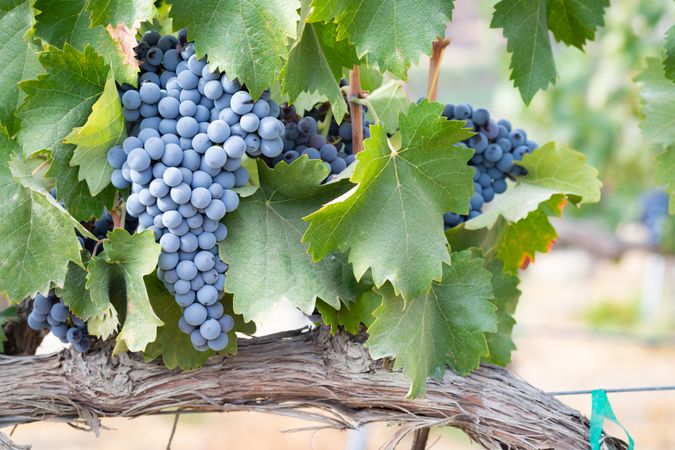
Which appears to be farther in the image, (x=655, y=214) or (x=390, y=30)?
(x=655, y=214)

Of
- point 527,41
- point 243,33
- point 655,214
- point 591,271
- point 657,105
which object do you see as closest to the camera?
point 243,33

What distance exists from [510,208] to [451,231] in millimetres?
74

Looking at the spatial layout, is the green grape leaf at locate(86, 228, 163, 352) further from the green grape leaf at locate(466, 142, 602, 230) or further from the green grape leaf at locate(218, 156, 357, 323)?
the green grape leaf at locate(466, 142, 602, 230)

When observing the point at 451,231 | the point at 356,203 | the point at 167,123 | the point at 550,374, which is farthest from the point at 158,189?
the point at 550,374

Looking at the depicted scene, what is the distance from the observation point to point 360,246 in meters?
0.74

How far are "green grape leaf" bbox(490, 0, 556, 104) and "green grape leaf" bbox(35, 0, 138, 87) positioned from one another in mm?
415

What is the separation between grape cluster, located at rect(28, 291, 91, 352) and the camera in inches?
33.2

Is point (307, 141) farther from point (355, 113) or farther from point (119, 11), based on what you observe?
point (119, 11)

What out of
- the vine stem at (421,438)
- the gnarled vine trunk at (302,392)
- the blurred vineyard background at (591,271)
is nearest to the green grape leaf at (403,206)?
the gnarled vine trunk at (302,392)

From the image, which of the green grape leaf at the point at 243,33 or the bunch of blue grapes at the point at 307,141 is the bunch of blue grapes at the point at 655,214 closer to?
the bunch of blue grapes at the point at 307,141

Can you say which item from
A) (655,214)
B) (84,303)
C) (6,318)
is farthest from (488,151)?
(655,214)

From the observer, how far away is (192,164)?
0.74m

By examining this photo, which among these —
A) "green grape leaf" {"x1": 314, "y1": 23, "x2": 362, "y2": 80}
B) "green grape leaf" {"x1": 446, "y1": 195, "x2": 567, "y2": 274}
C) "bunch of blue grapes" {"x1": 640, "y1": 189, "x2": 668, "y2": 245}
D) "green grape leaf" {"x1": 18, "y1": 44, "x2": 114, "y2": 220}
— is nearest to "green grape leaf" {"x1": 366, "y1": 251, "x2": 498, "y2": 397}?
"green grape leaf" {"x1": 446, "y1": 195, "x2": 567, "y2": 274}

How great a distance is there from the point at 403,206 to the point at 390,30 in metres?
0.16
